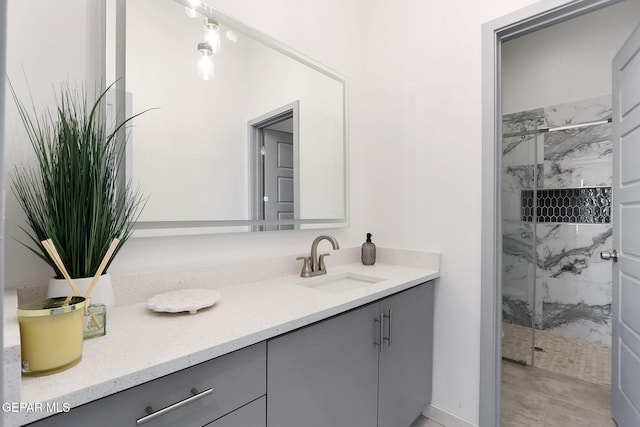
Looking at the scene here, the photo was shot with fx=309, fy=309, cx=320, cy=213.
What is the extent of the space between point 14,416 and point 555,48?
390 centimetres

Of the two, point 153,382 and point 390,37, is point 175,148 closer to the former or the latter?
point 153,382

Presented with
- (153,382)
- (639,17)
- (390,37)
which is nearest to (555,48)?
(639,17)

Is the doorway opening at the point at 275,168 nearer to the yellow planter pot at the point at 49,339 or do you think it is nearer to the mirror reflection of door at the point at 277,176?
the mirror reflection of door at the point at 277,176

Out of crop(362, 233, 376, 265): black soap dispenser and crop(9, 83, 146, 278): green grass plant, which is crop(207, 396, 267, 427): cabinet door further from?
crop(362, 233, 376, 265): black soap dispenser

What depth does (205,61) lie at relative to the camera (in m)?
1.28

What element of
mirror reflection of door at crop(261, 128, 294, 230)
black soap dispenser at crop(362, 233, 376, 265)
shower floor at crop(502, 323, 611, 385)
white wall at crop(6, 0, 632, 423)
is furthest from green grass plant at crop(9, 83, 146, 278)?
shower floor at crop(502, 323, 611, 385)

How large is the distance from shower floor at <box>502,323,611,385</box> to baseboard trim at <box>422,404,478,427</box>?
1.19 meters

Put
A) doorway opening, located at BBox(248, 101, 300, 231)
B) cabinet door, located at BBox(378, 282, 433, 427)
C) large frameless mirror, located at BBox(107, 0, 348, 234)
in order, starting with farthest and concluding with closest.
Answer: doorway opening, located at BBox(248, 101, 300, 231)
cabinet door, located at BBox(378, 282, 433, 427)
large frameless mirror, located at BBox(107, 0, 348, 234)

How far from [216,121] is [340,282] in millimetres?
1026

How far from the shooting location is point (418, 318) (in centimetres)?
157

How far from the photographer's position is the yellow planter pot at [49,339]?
0.59 meters

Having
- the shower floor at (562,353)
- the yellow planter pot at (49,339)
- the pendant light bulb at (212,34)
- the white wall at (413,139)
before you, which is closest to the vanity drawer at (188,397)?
the yellow planter pot at (49,339)

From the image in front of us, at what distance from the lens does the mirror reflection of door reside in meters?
1.52

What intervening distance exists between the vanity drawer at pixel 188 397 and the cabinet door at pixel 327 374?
0.06 metres
